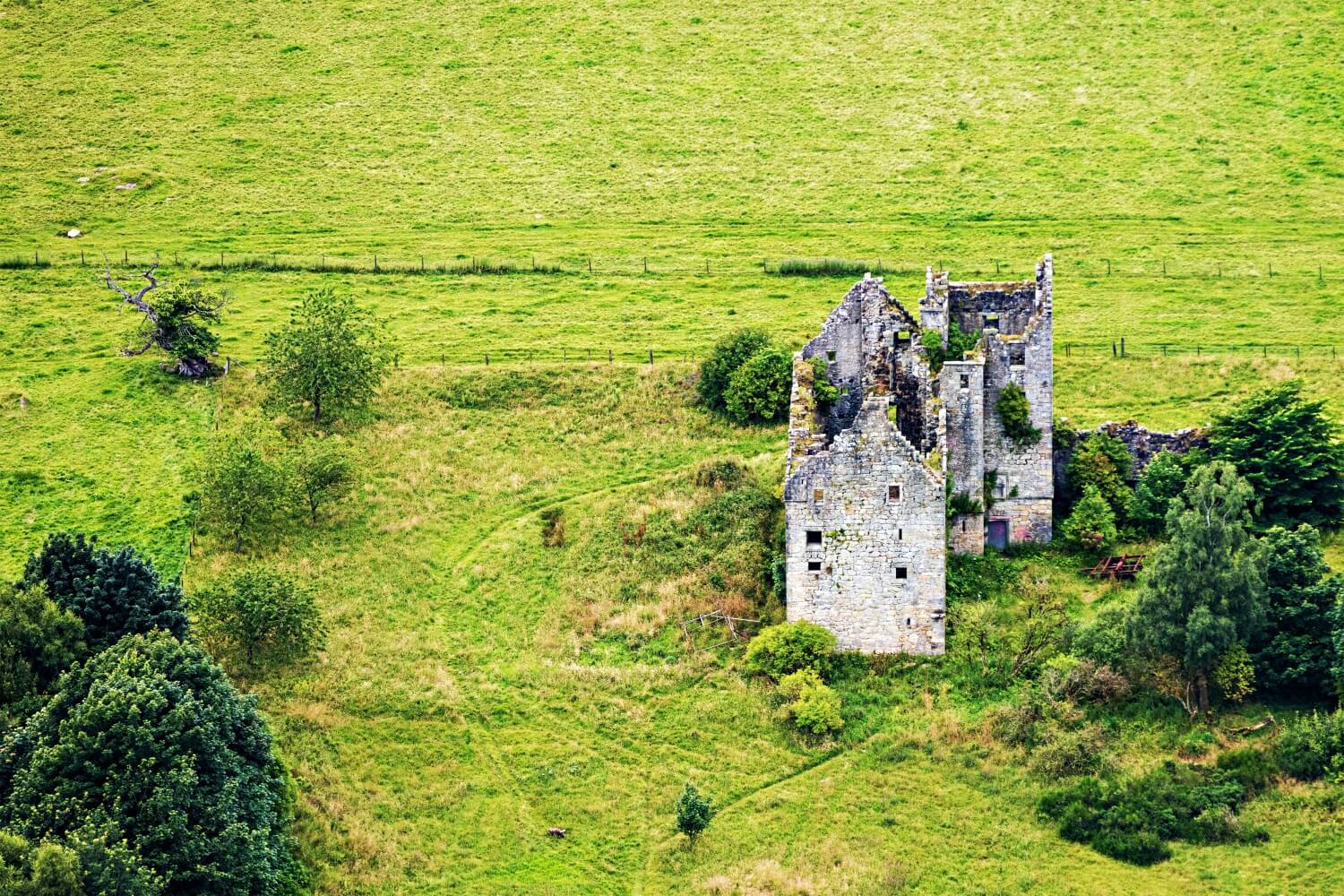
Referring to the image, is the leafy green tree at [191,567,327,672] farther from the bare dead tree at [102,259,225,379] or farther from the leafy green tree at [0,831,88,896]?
the bare dead tree at [102,259,225,379]

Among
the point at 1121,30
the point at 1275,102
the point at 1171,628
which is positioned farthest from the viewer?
the point at 1121,30

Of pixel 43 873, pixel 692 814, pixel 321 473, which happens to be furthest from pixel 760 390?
pixel 43 873

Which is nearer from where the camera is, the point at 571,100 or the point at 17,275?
the point at 17,275

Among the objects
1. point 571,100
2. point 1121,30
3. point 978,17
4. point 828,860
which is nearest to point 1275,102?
point 1121,30

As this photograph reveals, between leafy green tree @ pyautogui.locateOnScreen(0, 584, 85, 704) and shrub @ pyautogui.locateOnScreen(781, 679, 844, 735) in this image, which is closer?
leafy green tree @ pyautogui.locateOnScreen(0, 584, 85, 704)

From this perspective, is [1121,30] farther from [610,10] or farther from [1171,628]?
[1171,628]

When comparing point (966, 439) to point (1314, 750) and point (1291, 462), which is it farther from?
point (1314, 750)

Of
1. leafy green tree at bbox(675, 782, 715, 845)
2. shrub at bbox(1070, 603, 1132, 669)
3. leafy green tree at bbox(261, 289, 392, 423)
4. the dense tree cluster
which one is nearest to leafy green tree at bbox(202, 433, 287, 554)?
leafy green tree at bbox(261, 289, 392, 423)
